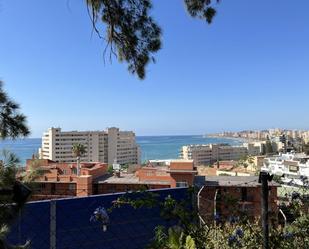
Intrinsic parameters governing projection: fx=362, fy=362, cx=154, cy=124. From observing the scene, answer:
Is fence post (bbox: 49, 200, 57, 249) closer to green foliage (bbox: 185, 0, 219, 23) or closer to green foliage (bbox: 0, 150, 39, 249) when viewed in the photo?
green foliage (bbox: 0, 150, 39, 249)

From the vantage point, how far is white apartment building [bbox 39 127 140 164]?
77562mm

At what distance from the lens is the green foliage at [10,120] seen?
2.04m

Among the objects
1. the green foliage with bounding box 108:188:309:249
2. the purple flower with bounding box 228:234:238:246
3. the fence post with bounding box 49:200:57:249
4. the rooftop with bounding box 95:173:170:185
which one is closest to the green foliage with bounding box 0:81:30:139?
the fence post with bounding box 49:200:57:249

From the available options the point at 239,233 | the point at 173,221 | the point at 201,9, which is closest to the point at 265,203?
the point at 239,233

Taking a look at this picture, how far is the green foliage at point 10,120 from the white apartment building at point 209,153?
92125 millimetres

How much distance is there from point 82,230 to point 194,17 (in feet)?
7.29

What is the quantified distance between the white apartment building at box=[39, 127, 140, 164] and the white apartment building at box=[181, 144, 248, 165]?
715 inches

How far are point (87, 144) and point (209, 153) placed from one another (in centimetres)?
3694

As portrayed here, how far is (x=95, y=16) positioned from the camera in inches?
122

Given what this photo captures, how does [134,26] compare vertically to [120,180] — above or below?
above

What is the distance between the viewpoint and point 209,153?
100m

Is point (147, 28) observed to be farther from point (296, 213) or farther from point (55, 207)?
point (296, 213)

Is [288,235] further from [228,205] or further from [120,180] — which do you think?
[120,180]

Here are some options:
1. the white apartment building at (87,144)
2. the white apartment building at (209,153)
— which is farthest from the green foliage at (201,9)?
the white apartment building at (209,153)
